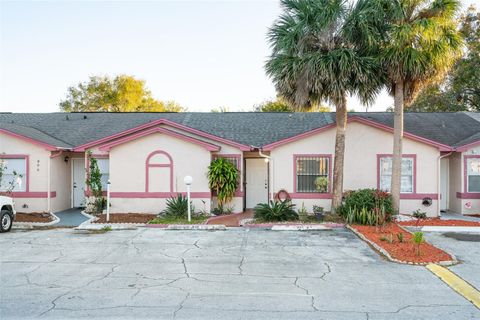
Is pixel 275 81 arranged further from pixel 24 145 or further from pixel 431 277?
pixel 24 145

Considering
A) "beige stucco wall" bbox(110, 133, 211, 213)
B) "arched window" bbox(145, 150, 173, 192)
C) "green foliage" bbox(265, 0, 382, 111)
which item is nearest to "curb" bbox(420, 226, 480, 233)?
"green foliage" bbox(265, 0, 382, 111)

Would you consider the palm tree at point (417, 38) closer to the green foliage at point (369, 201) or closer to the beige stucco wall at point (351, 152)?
the beige stucco wall at point (351, 152)

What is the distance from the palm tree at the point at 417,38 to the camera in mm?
13492

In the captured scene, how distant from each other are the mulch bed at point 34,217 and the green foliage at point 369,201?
10925 millimetres

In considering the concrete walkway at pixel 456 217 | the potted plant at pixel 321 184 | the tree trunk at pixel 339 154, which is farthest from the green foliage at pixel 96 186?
the concrete walkway at pixel 456 217

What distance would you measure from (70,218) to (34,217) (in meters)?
1.27

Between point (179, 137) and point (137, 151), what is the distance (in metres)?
1.81

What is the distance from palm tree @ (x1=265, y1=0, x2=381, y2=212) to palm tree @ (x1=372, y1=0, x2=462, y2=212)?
683 mm

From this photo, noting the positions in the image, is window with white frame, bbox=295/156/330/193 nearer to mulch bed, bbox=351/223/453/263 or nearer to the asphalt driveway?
mulch bed, bbox=351/223/453/263

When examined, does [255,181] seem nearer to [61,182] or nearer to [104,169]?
[104,169]

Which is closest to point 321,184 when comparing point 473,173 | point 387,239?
point 387,239

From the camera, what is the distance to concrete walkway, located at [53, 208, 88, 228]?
1441 centimetres

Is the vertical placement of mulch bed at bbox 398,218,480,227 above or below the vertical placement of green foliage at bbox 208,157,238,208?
below

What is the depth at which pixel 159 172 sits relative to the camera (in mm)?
16219
